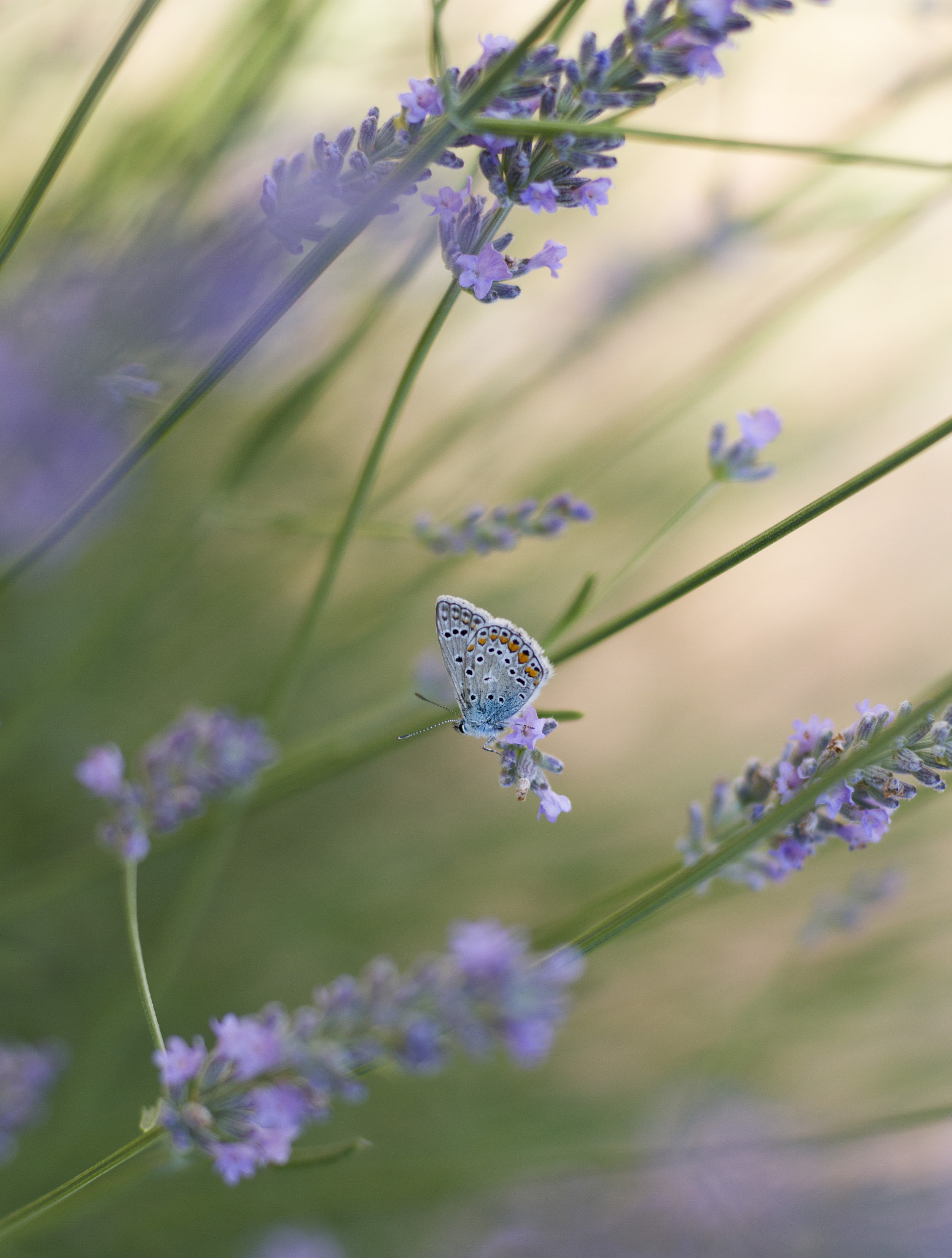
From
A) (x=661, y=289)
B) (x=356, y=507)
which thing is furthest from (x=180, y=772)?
(x=661, y=289)

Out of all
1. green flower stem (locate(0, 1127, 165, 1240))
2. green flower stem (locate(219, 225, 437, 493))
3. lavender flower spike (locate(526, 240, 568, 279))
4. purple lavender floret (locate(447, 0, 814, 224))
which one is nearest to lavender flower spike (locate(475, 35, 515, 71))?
purple lavender floret (locate(447, 0, 814, 224))

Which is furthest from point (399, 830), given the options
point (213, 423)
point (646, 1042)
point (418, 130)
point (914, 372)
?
point (418, 130)

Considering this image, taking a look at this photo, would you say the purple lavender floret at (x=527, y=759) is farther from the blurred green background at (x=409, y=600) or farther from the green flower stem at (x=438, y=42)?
the green flower stem at (x=438, y=42)

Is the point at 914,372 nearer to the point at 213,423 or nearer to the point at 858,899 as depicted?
the point at 858,899

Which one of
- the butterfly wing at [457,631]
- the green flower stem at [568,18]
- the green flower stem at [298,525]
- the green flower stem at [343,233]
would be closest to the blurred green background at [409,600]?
the green flower stem at [298,525]

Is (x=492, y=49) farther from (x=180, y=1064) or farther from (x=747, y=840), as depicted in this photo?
(x=180, y=1064)

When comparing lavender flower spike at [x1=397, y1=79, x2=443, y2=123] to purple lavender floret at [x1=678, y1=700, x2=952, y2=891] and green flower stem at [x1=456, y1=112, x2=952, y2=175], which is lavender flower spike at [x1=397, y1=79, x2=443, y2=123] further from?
purple lavender floret at [x1=678, y1=700, x2=952, y2=891]
